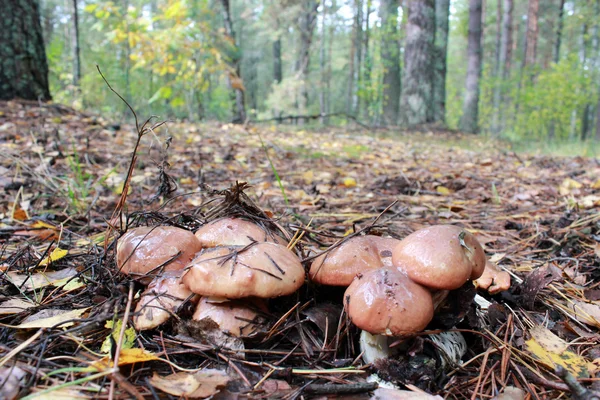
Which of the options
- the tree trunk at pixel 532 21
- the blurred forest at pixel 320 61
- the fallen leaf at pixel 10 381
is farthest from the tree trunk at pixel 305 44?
the fallen leaf at pixel 10 381

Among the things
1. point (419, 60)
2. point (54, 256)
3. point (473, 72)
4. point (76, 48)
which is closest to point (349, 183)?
point (54, 256)

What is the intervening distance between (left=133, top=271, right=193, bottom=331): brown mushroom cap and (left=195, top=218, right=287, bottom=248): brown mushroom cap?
17 cm

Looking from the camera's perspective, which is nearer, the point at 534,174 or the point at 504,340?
the point at 504,340

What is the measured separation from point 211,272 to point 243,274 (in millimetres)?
96

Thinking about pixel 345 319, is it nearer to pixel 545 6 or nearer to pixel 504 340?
pixel 504 340

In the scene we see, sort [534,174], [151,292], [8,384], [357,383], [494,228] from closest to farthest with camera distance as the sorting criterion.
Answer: [8,384]
[357,383]
[151,292]
[494,228]
[534,174]

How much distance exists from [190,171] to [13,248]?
6.76 feet

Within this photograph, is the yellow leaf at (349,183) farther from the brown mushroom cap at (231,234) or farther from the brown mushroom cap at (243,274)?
the brown mushroom cap at (243,274)

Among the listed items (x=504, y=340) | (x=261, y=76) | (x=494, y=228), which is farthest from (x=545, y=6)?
(x=504, y=340)

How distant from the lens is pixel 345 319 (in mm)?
1334

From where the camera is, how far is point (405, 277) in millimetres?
1143

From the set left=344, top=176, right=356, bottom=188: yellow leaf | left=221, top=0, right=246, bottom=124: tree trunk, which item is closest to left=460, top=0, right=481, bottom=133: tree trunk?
left=221, top=0, right=246, bottom=124: tree trunk

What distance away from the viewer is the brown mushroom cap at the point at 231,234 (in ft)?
4.62

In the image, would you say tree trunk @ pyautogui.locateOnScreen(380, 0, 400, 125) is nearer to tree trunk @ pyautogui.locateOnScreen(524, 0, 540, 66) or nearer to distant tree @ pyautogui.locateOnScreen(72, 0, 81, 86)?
distant tree @ pyautogui.locateOnScreen(72, 0, 81, 86)
